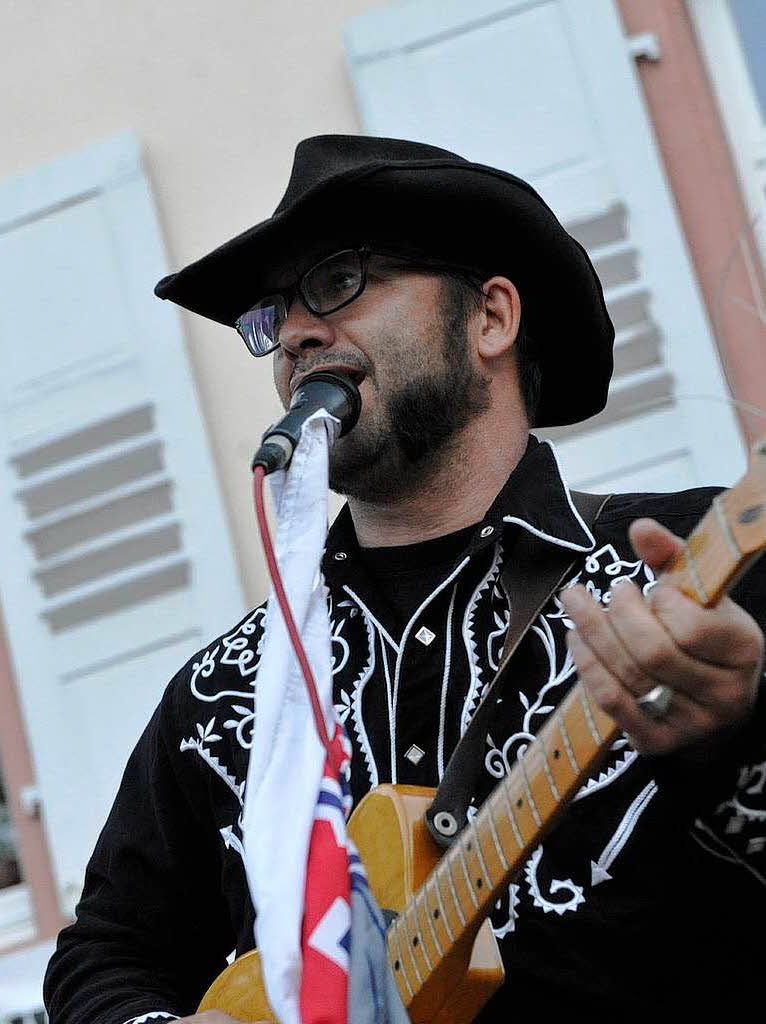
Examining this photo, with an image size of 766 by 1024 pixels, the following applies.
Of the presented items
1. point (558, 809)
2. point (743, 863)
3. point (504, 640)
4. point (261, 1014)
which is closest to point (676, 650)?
point (558, 809)

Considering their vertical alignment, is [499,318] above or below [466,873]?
above

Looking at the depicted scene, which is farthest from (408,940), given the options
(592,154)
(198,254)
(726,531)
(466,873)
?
(198,254)

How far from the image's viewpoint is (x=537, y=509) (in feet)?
6.34

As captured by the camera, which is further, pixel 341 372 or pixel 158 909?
pixel 158 909

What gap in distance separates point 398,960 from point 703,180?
7.84 feet

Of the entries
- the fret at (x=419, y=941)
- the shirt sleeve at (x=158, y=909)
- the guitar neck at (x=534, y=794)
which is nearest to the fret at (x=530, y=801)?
the guitar neck at (x=534, y=794)

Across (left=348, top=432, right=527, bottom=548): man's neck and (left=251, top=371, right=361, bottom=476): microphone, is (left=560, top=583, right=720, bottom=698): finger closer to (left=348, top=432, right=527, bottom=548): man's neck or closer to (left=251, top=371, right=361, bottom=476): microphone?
(left=251, top=371, right=361, bottom=476): microphone

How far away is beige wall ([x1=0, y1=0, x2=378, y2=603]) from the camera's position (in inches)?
150

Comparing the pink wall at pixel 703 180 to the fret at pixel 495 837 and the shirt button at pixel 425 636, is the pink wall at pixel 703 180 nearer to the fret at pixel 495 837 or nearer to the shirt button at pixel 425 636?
the shirt button at pixel 425 636

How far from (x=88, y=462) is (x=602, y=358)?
1.88 meters

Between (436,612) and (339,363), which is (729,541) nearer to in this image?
(436,612)

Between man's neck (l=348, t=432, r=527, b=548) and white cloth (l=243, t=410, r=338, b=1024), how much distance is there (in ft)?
0.98

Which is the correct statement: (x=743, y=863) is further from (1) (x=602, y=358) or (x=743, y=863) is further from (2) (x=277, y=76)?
(2) (x=277, y=76)

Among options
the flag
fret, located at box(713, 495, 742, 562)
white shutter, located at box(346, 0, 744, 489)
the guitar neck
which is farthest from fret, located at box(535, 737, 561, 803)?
white shutter, located at box(346, 0, 744, 489)
